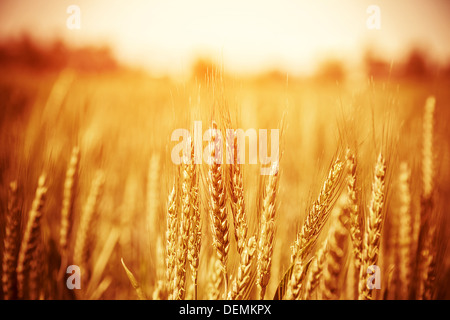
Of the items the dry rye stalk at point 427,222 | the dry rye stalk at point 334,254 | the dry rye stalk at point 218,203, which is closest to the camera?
the dry rye stalk at point 218,203

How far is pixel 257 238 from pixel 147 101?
1364 millimetres

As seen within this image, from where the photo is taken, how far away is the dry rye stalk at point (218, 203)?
514 millimetres

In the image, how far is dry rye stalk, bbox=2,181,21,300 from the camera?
0.66 m

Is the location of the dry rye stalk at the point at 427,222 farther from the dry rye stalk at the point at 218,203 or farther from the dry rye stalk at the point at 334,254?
the dry rye stalk at the point at 218,203

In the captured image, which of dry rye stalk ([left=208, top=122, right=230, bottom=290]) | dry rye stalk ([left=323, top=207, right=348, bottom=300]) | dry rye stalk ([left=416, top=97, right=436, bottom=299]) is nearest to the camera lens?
dry rye stalk ([left=208, top=122, right=230, bottom=290])

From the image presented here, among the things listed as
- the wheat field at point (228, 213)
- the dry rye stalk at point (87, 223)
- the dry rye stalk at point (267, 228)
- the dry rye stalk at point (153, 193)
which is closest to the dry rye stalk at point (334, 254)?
the wheat field at point (228, 213)

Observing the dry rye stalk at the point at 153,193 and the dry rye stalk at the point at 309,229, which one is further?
the dry rye stalk at the point at 153,193

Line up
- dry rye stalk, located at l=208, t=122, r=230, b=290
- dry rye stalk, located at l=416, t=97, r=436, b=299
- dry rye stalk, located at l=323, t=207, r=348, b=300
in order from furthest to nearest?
1. dry rye stalk, located at l=416, t=97, r=436, b=299
2. dry rye stalk, located at l=323, t=207, r=348, b=300
3. dry rye stalk, located at l=208, t=122, r=230, b=290

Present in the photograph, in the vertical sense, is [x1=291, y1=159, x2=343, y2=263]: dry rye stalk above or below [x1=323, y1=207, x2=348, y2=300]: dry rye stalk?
above

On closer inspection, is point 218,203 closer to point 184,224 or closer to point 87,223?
point 184,224

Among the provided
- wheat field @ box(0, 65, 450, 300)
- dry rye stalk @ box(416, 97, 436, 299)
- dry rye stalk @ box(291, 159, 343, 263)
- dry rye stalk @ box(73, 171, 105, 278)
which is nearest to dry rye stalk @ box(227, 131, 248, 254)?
wheat field @ box(0, 65, 450, 300)

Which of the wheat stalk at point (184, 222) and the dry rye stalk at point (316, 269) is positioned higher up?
the wheat stalk at point (184, 222)

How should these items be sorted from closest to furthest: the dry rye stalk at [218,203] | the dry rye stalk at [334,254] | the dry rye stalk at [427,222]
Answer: the dry rye stalk at [218,203]
the dry rye stalk at [334,254]
the dry rye stalk at [427,222]

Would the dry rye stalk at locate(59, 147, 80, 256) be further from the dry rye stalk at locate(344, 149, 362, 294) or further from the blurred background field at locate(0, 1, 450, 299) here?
the dry rye stalk at locate(344, 149, 362, 294)
